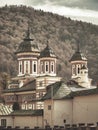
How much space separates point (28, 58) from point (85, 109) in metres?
39.6

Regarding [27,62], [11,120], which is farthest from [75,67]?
[11,120]

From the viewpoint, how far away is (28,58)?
102 m

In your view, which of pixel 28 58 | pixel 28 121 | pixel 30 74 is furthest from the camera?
pixel 30 74

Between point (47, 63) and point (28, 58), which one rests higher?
point (28, 58)

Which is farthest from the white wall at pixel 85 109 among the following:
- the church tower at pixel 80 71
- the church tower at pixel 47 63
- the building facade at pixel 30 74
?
the church tower at pixel 80 71

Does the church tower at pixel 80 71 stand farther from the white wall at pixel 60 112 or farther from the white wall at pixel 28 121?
the white wall at pixel 60 112

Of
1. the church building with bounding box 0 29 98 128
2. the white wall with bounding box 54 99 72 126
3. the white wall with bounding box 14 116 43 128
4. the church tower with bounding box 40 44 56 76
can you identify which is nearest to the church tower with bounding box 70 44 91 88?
the church building with bounding box 0 29 98 128

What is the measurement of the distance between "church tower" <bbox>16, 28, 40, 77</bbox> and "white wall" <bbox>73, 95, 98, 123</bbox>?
36422 mm

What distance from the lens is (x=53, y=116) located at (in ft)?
220

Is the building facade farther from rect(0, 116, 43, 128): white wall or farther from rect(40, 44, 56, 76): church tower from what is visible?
rect(0, 116, 43, 128): white wall

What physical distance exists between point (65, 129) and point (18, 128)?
11385 millimetres

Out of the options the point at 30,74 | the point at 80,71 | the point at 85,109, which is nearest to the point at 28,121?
the point at 85,109

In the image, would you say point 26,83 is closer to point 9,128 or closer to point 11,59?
point 9,128

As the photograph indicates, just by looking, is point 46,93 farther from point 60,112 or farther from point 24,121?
point 60,112
